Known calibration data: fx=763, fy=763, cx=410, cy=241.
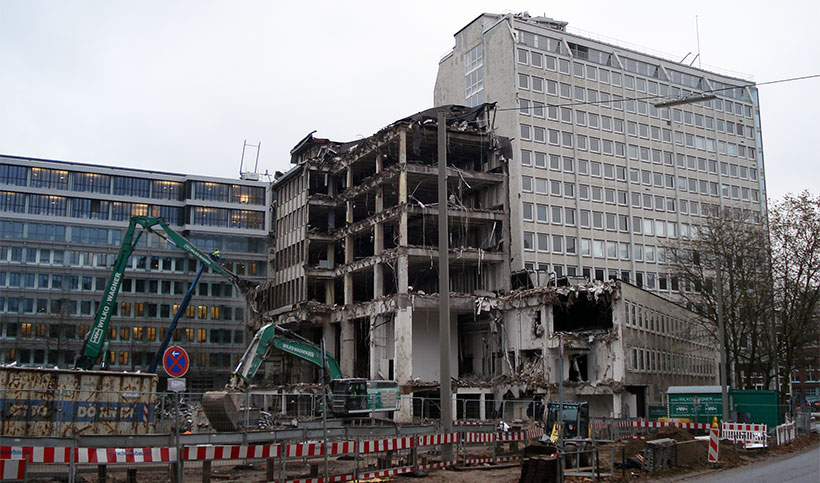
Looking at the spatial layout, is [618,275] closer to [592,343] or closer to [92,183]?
[592,343]

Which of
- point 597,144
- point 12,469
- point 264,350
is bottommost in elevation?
point 12,469

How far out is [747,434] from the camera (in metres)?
33.9

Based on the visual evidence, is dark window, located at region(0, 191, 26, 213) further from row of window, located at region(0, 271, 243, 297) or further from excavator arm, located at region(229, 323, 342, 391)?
excavator arm, located at region(229, 323, 342, 391)

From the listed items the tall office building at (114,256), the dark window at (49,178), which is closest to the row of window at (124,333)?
the tall office building at (114,256)

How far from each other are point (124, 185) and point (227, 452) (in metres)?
83.6

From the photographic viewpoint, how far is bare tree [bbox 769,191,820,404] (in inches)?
2045

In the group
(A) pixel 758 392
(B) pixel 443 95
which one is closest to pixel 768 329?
(A) pixel 758 392

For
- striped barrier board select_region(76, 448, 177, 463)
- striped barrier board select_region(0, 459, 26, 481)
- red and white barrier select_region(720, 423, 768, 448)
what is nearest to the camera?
striped barrier board select_region(0, 459, 26, 481)

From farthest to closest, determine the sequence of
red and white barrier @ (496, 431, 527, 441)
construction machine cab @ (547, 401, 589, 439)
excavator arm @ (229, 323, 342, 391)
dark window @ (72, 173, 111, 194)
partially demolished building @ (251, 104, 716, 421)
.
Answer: dark window @ (72, 173, 111, 194)
partially demolished building @ (251, 104, 716, 421)
excavator arm @ (229, 323, 342, 391)
construction machine cab @ (547, 401, 589, 439)
red and white barrier @ (496, 431, 527, 441)

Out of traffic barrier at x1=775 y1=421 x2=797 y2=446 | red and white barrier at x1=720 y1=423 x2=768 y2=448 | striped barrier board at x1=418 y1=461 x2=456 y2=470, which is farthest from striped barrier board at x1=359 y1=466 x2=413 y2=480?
traffic barrier at x1=775 y1=421 x2=797 y2=446

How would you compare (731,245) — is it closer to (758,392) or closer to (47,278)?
(758,392)

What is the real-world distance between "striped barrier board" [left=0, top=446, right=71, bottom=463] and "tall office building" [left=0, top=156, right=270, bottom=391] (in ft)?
238

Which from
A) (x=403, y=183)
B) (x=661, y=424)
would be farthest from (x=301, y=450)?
(x=403, y=183)

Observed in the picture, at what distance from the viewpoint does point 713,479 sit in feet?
72.7
